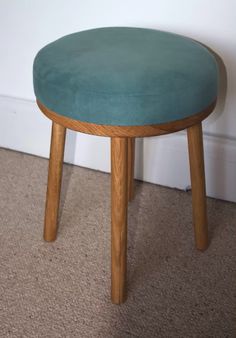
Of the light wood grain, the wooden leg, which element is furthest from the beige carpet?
the light wood grain

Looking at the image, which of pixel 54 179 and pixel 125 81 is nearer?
pixel 125 81

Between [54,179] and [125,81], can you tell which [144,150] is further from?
[125,81]

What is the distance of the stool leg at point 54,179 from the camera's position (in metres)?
0.73

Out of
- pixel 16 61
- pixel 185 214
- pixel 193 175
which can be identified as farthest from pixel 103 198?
pixel 16 61

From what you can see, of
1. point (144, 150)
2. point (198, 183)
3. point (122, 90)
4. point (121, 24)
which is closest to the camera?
point (122, 90)

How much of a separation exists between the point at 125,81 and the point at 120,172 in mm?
140

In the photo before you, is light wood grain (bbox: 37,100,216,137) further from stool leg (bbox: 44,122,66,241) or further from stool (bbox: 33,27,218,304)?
stool leg (bbox: 44,122,66,241)

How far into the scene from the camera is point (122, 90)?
0.55 metres

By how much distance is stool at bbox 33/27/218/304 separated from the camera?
0.56 m

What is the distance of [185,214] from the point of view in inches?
37.3

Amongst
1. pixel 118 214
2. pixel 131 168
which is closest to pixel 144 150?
pixel 131 168

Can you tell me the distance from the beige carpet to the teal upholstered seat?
0.36m

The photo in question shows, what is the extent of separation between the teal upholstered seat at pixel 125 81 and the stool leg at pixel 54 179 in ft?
0.33

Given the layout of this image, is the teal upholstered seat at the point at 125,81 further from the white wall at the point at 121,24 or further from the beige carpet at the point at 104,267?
the beige carpet at the point at 104,267
